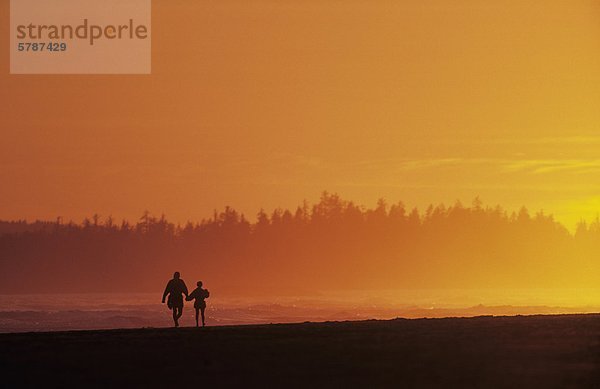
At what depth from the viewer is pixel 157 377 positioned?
786 inches

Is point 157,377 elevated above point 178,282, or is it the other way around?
point 178,282

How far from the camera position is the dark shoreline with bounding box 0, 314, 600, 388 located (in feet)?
63.1

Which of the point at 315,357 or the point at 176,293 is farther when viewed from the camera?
the point at 176,293

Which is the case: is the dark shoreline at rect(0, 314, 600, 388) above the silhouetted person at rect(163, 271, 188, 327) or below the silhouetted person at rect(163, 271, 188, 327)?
below

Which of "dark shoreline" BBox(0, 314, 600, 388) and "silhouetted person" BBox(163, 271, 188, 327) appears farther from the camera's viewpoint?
"silhouetted person" BBox(163, 271, 188, 327)

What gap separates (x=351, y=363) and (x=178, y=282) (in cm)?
1858

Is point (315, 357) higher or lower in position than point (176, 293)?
lower

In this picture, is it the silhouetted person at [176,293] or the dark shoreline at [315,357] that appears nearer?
the dark shoreline at [315,357]

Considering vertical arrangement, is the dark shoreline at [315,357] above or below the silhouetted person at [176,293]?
below

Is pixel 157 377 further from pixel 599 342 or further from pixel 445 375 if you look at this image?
pixel 599 342

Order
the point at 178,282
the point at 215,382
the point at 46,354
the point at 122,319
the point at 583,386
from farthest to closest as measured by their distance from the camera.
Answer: the point at 122,319
the point at 178,282
the point at 46,354
the point at 215,382
the point at 583,386

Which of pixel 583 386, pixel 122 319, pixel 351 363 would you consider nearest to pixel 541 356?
pixel 351 363

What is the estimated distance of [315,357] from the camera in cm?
2367

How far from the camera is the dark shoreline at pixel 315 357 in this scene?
19.2 m
